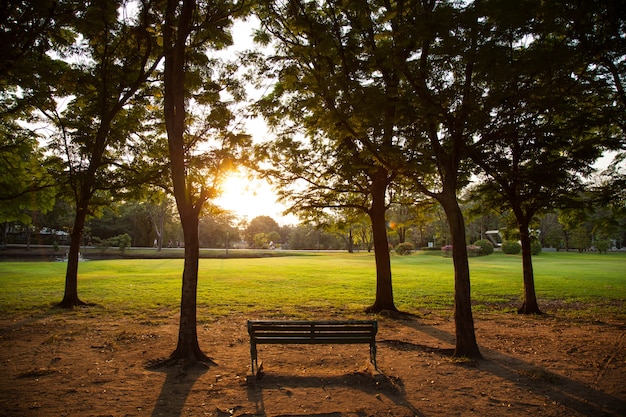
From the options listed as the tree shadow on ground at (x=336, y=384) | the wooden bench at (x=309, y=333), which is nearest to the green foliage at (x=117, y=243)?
the wooden bench at (x=309, y=333)

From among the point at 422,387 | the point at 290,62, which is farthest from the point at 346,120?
the point at 422,387

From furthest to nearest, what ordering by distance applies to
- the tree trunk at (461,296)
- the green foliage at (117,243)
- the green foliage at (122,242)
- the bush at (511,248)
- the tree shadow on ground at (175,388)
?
the bush at (511,248) < the green foliage at (117,243) < the green foliage at (122,242) < the tree trunk at (461,296) < the tree shadow on ground at (175,388)

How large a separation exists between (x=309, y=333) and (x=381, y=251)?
738 cm

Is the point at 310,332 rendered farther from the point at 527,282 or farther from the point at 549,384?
the point at 527,282

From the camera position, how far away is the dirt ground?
539cm

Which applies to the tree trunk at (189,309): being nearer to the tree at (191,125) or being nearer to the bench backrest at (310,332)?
the tree at (191,125)

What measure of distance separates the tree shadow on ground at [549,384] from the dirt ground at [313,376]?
0.02m

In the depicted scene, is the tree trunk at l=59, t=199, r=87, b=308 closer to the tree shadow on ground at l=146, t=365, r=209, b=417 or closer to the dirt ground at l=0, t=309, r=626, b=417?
the dirt ground at l=0, t=309, r=626, b=417

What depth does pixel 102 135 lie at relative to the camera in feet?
43.9

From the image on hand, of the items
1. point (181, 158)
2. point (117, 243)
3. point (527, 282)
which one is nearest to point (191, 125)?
point (181, 158)

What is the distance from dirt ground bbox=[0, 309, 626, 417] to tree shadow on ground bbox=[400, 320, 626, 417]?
2 centimetres

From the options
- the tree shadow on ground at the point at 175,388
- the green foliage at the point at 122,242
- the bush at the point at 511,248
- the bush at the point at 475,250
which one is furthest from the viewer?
the bush at the point at 511,248

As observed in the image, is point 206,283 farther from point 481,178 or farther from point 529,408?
point 529,408

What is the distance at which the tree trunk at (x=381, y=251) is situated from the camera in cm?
1326
